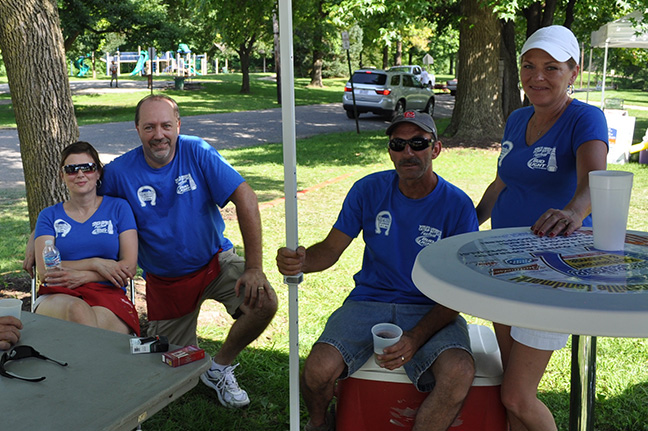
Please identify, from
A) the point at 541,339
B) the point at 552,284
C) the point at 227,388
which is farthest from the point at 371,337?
the point at 227,388

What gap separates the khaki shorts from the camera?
3703mm

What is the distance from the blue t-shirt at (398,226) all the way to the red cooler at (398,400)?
410mm

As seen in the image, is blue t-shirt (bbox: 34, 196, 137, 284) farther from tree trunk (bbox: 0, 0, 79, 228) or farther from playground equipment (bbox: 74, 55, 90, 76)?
playground equipment (bbox: 74, 55, 90, 76)

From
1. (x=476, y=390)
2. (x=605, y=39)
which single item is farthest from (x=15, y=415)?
(x=605, y=39)

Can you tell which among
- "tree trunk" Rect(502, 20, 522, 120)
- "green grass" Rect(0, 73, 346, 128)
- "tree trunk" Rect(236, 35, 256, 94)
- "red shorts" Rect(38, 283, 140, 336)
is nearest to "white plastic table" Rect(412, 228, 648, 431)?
"red shorts" Rect(38, 283, 140, 336)

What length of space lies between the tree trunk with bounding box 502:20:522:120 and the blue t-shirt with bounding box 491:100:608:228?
13.8m

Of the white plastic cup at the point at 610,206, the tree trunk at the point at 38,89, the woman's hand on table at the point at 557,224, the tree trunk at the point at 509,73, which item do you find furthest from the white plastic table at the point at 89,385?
the tree trunk at the point at 509,73

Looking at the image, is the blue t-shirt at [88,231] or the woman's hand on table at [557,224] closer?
the woman's hand on table at [557,224]

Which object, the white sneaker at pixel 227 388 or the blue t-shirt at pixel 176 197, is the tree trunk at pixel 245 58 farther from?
the white sneaker at pixel 227 388

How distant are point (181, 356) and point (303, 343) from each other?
7.92 feet

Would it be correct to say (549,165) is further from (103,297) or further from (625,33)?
(625,33)

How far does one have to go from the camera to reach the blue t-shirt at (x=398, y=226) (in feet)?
9.52

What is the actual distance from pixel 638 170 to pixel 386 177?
32.0ft

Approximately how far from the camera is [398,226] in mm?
2951
